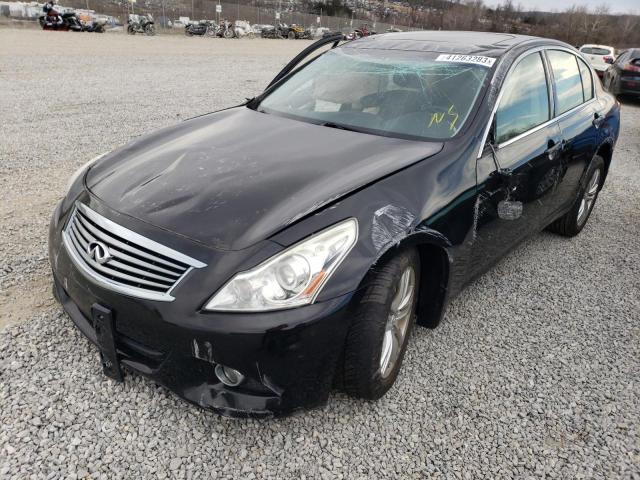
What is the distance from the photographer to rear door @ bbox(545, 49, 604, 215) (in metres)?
3.51

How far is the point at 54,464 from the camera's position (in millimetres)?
1890

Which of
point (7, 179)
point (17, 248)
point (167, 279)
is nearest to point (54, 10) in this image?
point (7, 179)

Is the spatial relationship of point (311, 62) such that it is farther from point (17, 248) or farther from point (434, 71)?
point (17, 248)

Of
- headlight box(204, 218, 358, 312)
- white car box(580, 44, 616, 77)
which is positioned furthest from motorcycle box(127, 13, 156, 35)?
headlight box(204, 218, 358, 312)

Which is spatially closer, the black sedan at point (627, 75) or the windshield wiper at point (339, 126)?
the windshield wiper at point (339, 126)

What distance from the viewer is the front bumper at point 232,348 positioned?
1.77 metres

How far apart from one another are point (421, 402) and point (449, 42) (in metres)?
2.35

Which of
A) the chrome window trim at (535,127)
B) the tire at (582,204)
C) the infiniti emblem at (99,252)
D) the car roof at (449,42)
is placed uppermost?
the car roof at (449,42)

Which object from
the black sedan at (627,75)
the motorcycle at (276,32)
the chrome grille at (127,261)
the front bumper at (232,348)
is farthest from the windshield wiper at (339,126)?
the motorcycle at (276,32)

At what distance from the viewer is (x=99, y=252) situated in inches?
79.9

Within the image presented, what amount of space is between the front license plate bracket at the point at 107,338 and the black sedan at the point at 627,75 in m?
14.6

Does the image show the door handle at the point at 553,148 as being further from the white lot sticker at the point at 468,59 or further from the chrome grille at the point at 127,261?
the chrome grille at the point at 127,261

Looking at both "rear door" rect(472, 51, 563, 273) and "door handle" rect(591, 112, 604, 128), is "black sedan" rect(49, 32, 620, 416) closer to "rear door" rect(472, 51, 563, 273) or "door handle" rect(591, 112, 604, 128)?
"rear door" rect(472, 51, 563, 273)

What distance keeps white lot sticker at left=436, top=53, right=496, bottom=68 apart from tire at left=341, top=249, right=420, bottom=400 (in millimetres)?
1417
